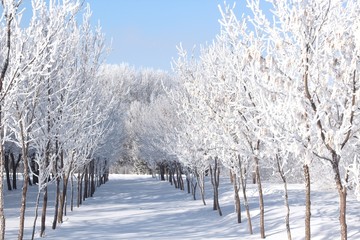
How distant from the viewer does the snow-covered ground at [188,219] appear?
1349cm

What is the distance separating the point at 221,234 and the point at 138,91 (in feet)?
236

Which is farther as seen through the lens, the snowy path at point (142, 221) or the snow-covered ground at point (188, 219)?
the snowy path at point (142, 221)

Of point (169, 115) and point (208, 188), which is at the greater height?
point (169, 115)

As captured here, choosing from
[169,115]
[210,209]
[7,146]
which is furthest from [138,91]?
[210,209]

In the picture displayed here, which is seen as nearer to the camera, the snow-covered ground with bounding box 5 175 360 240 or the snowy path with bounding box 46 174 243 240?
the snow-covered ground with bounding box 5 175 360 240

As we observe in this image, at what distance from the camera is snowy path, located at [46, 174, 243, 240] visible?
1448 centimetres

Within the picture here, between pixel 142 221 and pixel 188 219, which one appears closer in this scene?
pixel 142 221

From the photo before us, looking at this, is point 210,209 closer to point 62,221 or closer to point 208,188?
point 62,221

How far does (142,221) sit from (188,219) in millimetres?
1838

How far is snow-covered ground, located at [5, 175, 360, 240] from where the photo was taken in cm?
1349

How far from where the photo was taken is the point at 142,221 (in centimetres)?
1802

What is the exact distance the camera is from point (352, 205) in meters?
16.0

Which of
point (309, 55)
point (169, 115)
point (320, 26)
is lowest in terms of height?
point (309, 55)

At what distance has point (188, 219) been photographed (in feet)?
60.6
